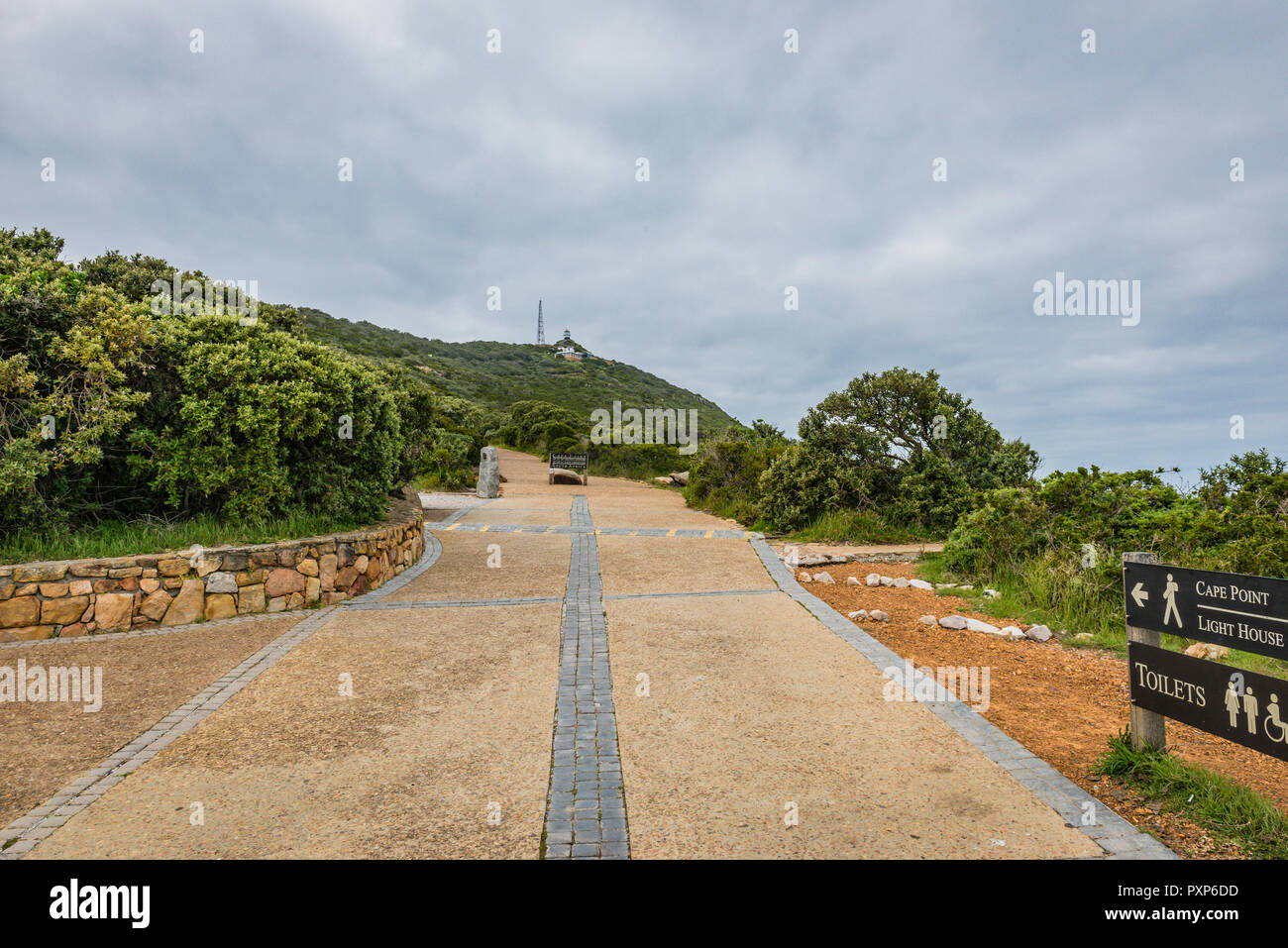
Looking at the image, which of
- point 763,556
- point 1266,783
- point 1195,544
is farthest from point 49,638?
point 1195,544

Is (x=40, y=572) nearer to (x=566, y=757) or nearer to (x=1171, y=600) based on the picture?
(x=566, y=757)

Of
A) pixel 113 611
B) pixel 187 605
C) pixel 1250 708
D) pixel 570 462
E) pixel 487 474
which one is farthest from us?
pixel 570 462

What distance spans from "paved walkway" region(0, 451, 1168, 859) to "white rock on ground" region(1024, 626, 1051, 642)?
1.65 metres

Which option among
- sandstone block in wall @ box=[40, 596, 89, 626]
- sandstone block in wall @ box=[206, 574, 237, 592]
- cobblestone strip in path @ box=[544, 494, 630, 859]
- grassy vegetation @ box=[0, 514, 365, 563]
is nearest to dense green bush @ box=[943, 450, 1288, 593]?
cobblestone strip in path @ box=[544, 494, 630, 859]

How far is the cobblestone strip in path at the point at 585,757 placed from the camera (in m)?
2.90

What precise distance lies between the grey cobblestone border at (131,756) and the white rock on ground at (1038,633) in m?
6.88

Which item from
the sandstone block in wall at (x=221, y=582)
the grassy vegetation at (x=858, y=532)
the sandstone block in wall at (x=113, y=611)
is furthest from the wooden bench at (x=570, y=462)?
the sandstone block in wall at (x=113, y=611)

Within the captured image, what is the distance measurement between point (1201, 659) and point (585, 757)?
3.18 meters

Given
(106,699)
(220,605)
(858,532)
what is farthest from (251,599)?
(858,532)

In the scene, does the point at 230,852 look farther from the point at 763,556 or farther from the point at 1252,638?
the point at 763,556

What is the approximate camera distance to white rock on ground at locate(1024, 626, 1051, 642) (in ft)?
20.4

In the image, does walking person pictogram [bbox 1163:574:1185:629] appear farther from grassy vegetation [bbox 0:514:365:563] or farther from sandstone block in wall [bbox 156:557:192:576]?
sandstone block in wall [bbox 156:557:192:576]

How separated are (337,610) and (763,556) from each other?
19.7 ft

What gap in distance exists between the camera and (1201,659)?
3.12m
